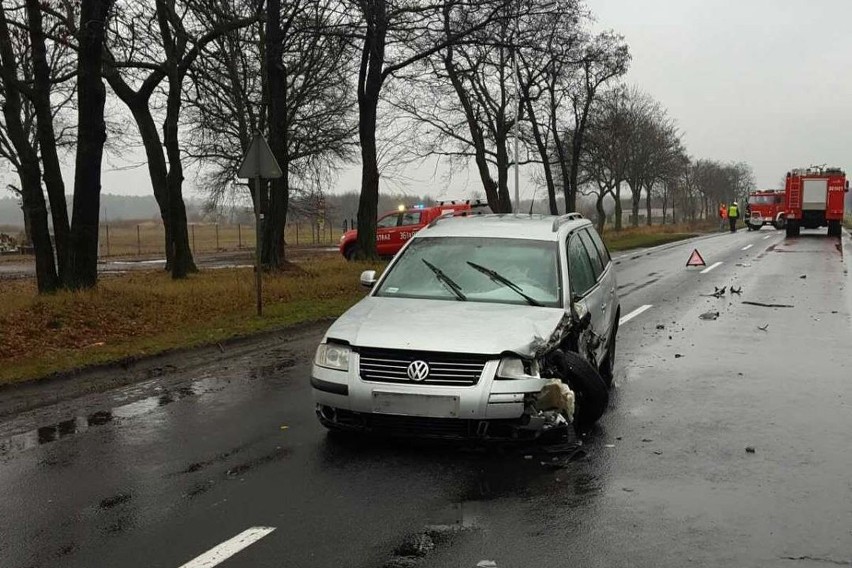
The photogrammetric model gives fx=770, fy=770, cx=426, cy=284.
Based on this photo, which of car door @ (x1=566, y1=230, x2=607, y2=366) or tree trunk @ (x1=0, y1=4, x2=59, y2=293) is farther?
tree trunk @ (x1=0, y1=4, x2=59, y2=293)

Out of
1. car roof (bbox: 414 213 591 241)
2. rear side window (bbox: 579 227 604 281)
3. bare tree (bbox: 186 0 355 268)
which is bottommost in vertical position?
rear side window (bbox: 579 227 604 281)

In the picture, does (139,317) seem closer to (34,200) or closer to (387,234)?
(34,200)

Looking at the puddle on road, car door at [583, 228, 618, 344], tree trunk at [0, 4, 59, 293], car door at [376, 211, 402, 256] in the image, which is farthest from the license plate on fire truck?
car door at [376, 211, 402, 256]

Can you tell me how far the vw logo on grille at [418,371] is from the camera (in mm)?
5020

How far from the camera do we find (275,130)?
17.3 metres

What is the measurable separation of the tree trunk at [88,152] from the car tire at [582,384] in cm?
995

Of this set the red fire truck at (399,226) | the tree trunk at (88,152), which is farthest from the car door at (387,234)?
the tree trunk at (88,152)

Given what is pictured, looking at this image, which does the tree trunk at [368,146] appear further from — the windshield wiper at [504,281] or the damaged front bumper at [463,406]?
the damaged front bumper at [463,406]

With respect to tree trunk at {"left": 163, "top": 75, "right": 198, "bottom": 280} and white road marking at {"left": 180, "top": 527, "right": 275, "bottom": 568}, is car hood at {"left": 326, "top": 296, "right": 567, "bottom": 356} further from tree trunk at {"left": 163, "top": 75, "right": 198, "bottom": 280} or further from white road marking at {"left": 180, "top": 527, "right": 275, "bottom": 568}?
tree trunk at {"left": 163, "top": 75, "right": 198, "bottom": 280}

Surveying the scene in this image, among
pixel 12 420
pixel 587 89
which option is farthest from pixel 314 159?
pixel 12 420

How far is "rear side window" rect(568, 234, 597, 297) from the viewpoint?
646 cm

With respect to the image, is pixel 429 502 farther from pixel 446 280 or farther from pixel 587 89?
pixel 587 89

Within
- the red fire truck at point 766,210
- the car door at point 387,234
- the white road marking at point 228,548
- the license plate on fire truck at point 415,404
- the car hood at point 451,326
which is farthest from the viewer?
the red fire truck at point 766,210

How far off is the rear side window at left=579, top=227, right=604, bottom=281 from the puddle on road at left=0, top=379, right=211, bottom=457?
3.96 m
